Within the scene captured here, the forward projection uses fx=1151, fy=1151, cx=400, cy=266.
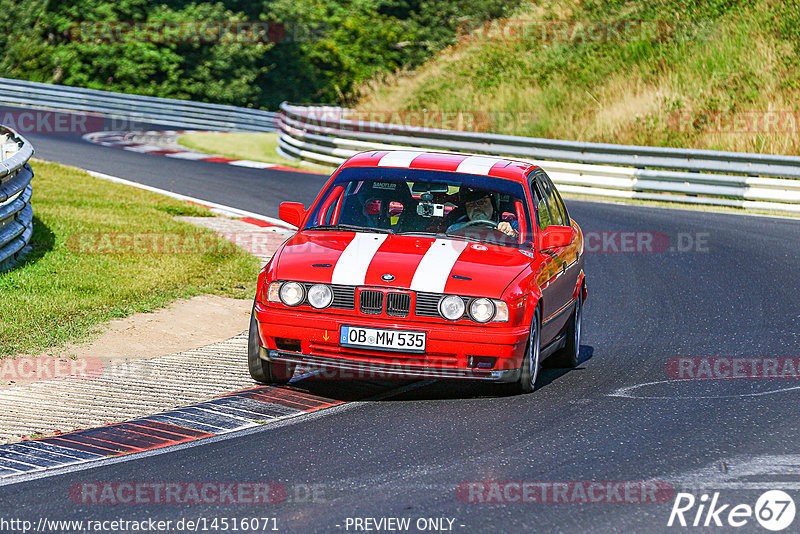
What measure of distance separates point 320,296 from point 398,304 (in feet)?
1.74

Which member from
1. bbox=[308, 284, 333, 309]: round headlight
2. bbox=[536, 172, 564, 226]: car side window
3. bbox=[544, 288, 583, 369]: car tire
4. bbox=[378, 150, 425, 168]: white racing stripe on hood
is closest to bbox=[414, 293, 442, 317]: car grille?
bbox=[308, 284, 333, 309]: round headlight

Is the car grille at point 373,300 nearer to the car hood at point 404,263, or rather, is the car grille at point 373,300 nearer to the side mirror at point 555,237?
the car hood at point 404,263

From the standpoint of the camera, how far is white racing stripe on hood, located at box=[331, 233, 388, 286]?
7605 mm

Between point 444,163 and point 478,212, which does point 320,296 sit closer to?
point 478,212

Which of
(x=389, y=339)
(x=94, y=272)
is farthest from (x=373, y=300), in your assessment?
(x=94, y=272)

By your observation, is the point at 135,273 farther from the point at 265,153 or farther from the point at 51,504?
the point at 265,153

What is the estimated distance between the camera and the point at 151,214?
53.3 feet

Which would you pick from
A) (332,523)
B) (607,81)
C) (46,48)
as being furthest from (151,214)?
(46,48)

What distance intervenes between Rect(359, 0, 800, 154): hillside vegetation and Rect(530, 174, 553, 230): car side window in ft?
50.6

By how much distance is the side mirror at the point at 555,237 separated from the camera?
8555 mm

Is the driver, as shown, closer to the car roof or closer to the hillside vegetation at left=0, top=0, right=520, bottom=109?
the car roof

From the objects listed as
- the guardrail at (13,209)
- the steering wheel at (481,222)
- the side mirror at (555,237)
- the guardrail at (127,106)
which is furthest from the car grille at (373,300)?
the guardrail at (127,106)

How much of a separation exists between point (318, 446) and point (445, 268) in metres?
1.70

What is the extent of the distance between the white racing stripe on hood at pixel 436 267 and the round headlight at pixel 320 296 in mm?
569
